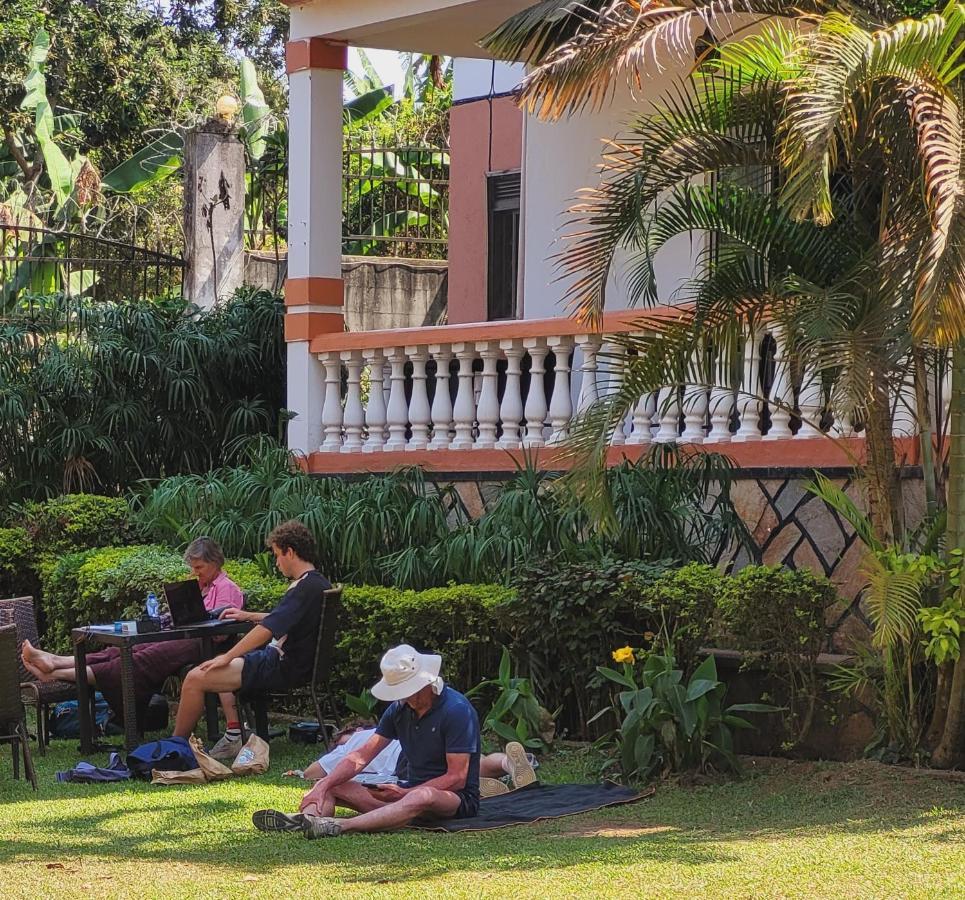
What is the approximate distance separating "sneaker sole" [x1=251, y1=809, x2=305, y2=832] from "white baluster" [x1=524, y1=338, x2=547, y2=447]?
4849 millimetres

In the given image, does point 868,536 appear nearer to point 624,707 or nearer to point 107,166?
point 624,707

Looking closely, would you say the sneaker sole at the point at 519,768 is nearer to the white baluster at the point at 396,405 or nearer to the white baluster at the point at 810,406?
the white baluster at the point at 810,406

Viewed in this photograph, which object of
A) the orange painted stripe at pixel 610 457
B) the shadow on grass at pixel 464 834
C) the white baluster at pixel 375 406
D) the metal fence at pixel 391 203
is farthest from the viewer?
the metal fence at pixel 391 203

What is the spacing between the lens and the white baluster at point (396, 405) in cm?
1246

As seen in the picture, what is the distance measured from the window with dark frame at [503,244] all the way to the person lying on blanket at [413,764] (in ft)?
29.5

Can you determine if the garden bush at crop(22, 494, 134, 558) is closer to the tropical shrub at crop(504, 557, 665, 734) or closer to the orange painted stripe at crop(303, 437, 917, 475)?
Answer: the orange painted stripe at crop(303, 437, 917, 475)

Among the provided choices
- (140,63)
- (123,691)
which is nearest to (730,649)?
(123,691)

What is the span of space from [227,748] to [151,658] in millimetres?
1019

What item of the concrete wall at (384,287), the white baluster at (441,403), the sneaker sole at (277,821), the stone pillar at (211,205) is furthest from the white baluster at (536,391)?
the concrete wall at (384,287)

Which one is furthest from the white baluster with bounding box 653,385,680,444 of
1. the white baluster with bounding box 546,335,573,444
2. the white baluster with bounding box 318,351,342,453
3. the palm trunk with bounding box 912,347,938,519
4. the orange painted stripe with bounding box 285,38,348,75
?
the orange painted stripe with bounding box 285,38,348,75

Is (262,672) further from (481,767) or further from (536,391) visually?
(536,391)

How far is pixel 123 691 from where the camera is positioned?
9.36 meters

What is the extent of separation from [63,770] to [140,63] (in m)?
20.3

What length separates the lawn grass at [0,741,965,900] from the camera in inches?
233
